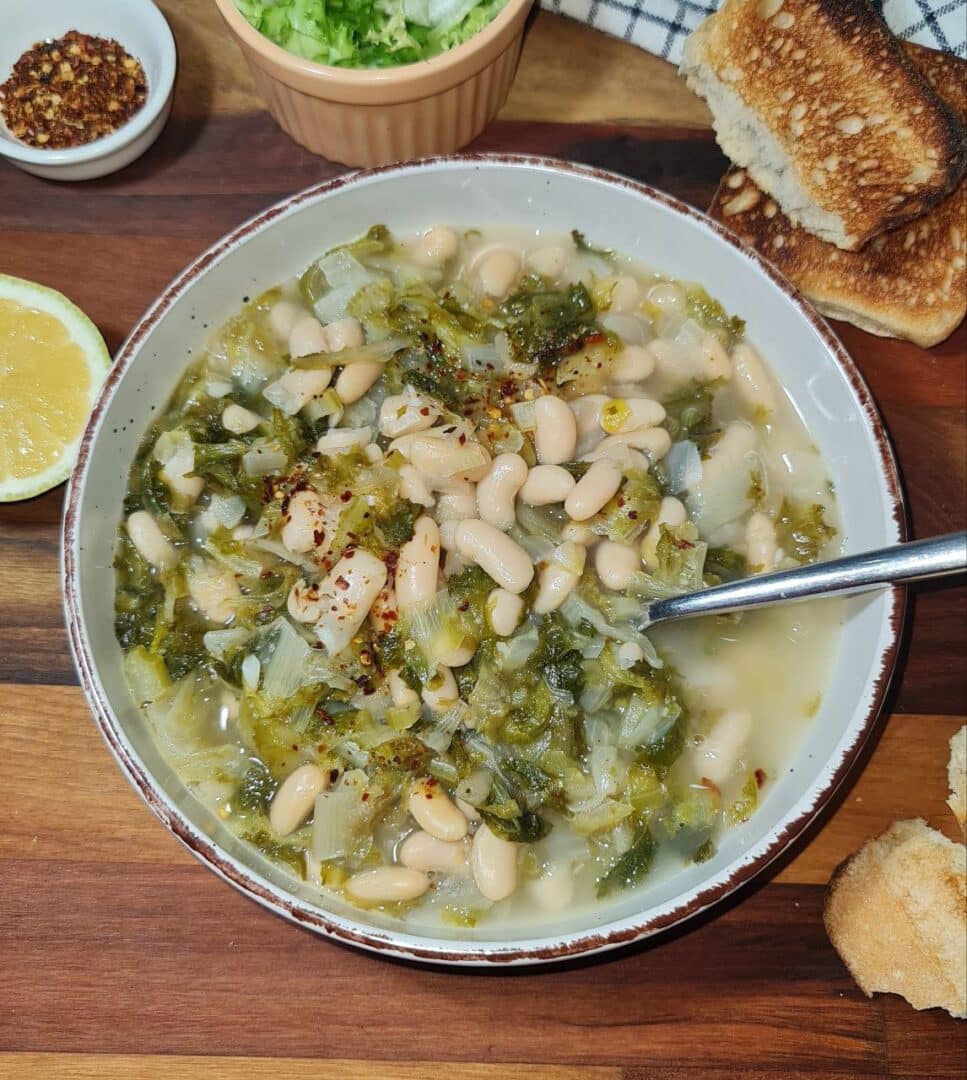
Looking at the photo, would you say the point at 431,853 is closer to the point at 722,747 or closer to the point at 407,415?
the point at 722,747

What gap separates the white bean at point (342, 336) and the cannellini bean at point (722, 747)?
947 mm

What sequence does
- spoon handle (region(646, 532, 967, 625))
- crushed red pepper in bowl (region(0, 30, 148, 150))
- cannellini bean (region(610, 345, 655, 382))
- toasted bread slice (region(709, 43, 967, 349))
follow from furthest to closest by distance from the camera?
crushed red pepper in bowl (region(0, 30, 148, 150)), toasted bread slice (region(709, 43, 967, 349)), cannellini bean (region(610, 345, 655, 382)), spoon handle (region(646, 532, 967, 625))

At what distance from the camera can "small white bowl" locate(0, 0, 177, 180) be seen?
229 cm

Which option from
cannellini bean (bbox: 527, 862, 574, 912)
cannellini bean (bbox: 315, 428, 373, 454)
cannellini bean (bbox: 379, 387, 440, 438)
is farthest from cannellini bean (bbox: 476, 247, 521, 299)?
cannellini bean (bbox: 527, 862, 574, 912)

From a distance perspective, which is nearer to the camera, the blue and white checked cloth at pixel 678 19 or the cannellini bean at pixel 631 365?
the cannellini bean at pixel 631 365

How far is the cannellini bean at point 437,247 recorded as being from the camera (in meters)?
2.20

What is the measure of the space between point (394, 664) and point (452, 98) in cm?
119

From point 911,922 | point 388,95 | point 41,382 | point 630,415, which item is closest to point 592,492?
point 630,415

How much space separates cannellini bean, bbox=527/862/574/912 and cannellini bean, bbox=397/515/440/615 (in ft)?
1.81

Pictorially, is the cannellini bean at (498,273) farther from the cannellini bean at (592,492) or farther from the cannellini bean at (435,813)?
the cannellini bean at (435,813)

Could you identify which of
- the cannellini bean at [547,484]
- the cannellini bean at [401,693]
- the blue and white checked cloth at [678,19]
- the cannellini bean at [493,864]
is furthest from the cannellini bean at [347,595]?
the blue and white checked cloth at [678,19]

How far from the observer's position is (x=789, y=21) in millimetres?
2199

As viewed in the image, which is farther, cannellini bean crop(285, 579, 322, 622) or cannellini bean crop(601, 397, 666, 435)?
cannellini bean crop(601, 397, 666, 435)

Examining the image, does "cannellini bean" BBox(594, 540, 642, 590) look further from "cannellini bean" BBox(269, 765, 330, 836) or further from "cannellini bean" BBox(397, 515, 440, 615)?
"cannellini bean" BBox(269, 765, 330, 836)
